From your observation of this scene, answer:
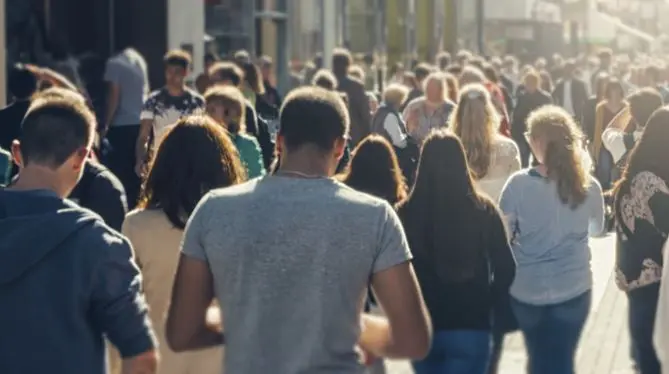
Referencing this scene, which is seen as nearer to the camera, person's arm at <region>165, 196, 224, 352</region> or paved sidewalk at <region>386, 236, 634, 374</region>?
person's arm at <region>165, 196, 224, 352</region>

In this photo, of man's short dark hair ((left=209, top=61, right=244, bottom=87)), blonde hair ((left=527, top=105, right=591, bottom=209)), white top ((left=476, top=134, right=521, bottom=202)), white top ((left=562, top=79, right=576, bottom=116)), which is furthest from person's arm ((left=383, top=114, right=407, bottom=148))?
white top ((left=562, top=79, right=576, bottom=116))

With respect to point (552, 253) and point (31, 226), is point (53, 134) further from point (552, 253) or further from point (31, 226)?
point (552, 253)

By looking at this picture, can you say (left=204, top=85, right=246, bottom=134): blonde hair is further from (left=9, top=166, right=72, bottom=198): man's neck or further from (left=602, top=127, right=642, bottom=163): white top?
(left=9, top=166, right=72, bottom=198): man's neck

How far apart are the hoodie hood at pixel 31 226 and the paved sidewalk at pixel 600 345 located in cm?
503

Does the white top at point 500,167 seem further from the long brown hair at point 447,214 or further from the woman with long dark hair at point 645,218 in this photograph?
the long brown hair at point 447,214

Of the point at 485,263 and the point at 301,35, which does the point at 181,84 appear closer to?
the point at 485,263

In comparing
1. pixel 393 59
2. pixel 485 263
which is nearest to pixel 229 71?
pixel 485 263

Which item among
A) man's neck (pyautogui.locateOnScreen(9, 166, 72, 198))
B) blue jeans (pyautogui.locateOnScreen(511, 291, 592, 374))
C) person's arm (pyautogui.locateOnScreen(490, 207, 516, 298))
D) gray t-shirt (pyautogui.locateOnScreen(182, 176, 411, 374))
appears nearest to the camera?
gray t-shirt (pyautogui.locateOnScreen(182, 176, 411, 374))

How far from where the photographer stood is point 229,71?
41.8 feet

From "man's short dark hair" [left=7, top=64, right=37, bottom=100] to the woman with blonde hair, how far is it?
13.2 feet

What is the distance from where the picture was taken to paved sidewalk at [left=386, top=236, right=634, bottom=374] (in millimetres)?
9562

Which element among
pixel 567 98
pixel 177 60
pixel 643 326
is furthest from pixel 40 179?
pixel 567 98

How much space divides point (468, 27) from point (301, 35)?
2461cm

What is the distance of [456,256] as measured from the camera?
674 cm
